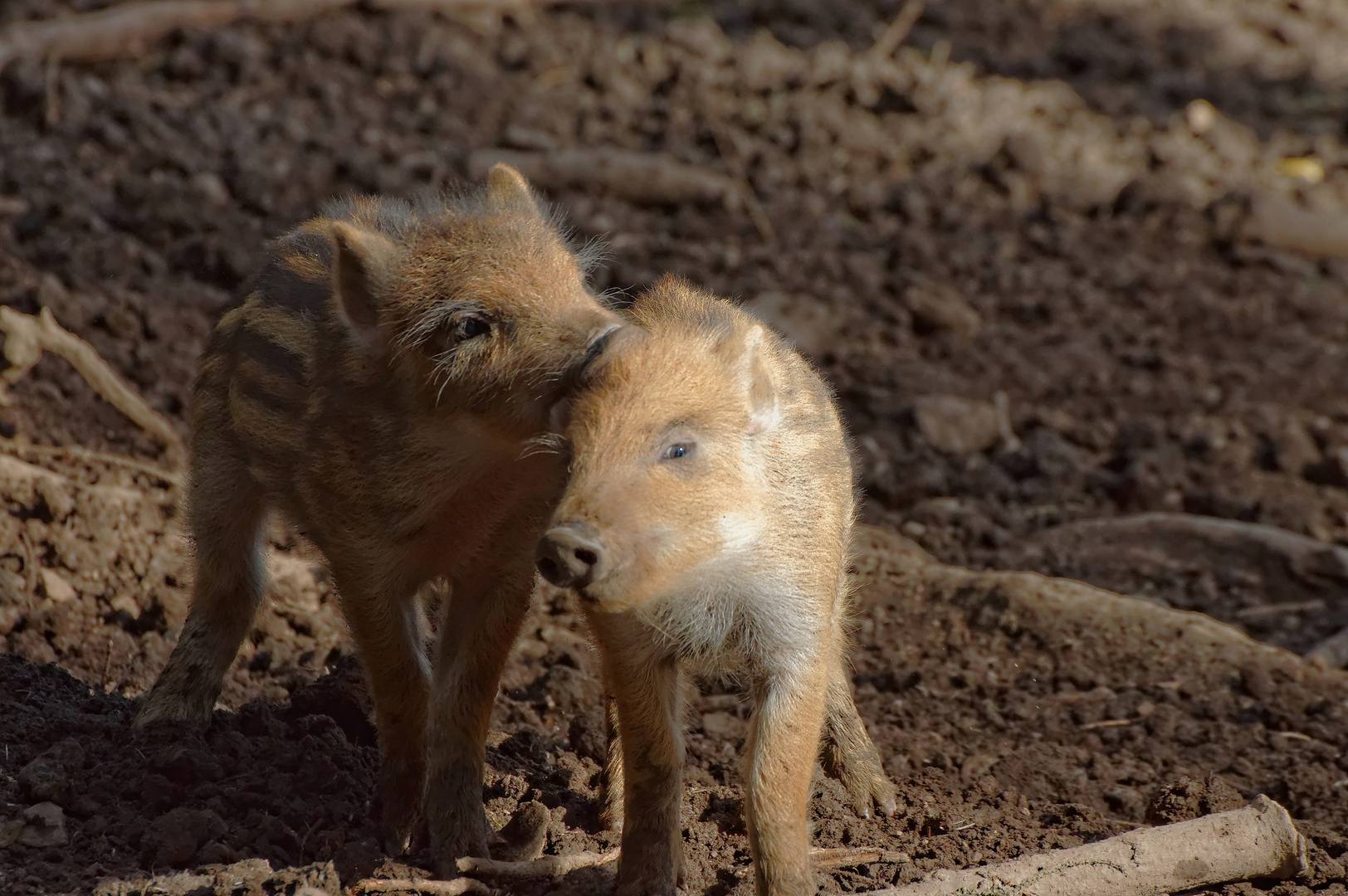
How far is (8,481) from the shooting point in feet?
18.6

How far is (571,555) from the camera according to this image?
3131 millimetres

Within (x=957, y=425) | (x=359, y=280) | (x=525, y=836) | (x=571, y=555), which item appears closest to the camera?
(x=571, y=555)

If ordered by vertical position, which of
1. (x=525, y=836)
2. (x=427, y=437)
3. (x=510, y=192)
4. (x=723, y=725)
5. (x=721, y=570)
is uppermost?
(x=510, y=192)

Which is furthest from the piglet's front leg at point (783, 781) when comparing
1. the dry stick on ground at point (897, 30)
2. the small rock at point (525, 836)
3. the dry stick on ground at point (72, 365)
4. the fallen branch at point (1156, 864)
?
the dry stick on ground at point (897, 30)

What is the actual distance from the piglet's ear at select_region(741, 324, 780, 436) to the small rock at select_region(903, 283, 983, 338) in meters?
4.52

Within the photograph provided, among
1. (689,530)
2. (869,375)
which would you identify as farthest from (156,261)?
(689,530)

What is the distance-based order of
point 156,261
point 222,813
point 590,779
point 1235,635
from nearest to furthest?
point 222,813 → point 590,779 → point 1235,635 → point 156,261

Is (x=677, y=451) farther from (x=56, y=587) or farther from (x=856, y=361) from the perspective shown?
(x=856, y=361)

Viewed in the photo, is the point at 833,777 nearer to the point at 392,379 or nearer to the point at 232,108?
the point at 392,379

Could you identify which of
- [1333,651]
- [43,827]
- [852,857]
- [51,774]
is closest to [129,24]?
[51,774]

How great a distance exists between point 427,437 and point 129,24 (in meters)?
6.84

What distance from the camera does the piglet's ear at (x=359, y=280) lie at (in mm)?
4320

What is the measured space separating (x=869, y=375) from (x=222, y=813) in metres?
4.61

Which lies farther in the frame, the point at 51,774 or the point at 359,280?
the point at 359,280
